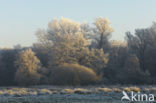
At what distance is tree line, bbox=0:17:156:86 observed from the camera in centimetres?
4531

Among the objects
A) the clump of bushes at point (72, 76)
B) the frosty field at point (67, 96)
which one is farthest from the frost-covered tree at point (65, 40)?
the frosty field at point (67, 96)

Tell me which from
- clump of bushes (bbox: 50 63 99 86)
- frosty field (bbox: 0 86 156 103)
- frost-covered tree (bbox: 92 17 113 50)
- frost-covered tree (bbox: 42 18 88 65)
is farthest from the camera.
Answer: frost-covered tree (bbox: 92 17 113 50)

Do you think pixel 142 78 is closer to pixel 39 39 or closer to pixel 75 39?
pixel 75 39

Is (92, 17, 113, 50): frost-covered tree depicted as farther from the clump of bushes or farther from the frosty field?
the frosty field

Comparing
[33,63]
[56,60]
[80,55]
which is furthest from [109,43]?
[33,63]

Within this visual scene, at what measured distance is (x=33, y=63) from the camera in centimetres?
4666

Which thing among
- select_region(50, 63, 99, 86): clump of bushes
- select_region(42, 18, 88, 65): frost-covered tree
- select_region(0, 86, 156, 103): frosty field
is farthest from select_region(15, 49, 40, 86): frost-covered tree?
select_region(0, 86, 156, 103): frosty field

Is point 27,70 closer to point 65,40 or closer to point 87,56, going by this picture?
point 65,40

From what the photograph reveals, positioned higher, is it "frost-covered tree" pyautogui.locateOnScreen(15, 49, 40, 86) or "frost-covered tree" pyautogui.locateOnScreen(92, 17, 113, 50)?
"frost-covered tree" pyautogui.locateOnScreen(92, 17, 113, 50)

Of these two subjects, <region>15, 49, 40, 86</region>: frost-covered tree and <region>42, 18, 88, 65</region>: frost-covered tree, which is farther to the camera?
<region>42, 18, 88, 65</region>: frost-covered tree

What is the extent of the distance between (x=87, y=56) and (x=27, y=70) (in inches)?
397

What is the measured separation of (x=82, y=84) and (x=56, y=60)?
1174 cm

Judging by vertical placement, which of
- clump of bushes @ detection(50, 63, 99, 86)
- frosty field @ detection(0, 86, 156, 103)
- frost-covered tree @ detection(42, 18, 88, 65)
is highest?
frost-covered tree @ detection(42, 18, 88, 65)

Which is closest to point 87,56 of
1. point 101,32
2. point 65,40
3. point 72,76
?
point 65,40
